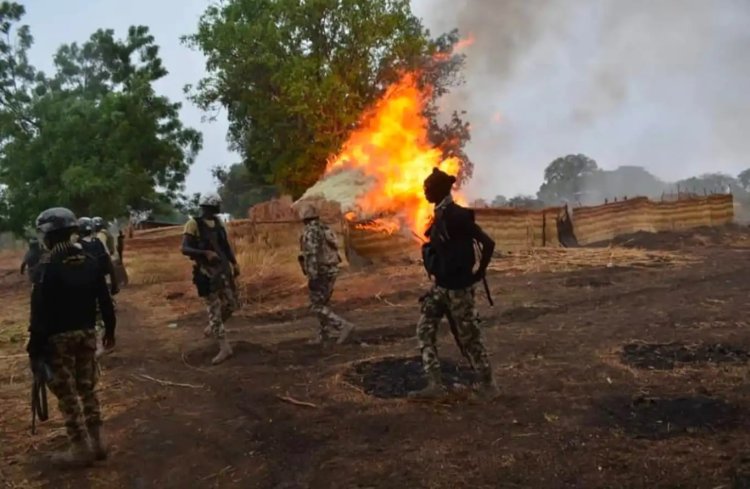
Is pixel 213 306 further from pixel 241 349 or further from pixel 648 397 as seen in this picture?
pixel 648 397

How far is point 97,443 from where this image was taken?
5.64 meters

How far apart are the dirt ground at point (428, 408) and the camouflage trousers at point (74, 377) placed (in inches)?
14.8

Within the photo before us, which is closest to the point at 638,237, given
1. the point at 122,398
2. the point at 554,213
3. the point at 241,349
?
the point at 554,213

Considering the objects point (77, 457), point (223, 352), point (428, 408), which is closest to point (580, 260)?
point (223, 352)

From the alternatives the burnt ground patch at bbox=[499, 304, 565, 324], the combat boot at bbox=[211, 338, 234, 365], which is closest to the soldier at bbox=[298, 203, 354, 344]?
the combat boot at bbox=[211, 338, 234, 365]

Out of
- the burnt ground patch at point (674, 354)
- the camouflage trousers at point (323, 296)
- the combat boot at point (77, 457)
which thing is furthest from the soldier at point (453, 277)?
the camouflage trousers at point (323, 296)

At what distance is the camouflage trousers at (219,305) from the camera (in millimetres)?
9000

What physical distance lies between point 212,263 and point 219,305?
545 millimetres

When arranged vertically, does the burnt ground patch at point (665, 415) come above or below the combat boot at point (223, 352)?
below

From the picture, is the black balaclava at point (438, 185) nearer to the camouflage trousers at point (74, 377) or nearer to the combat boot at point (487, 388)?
the combat boot at point (487, 388)

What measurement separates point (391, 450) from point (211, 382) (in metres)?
3.30

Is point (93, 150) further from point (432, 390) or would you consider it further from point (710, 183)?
point (710, 183)

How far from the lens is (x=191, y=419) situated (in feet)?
21.9

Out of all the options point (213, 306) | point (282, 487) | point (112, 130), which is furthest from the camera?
point (112, 130)
